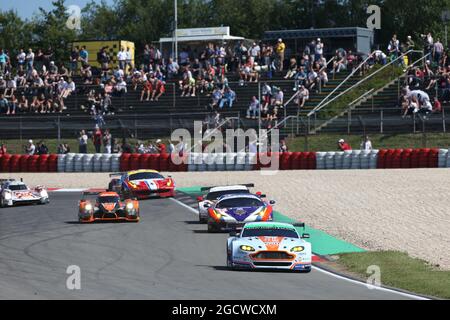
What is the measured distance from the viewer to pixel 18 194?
37.4 metres

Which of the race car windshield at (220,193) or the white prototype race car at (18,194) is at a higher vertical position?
the race car windshield at (220,193)

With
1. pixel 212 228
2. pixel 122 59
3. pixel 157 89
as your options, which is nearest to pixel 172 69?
pixel 157 89

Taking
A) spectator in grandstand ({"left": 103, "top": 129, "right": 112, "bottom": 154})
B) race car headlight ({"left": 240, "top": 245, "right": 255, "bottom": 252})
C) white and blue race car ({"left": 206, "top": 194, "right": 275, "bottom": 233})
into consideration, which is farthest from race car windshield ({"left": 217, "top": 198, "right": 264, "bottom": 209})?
spectator in grandstand ({"left": 103, "top": 129, "right": 112, "bottom": 154})

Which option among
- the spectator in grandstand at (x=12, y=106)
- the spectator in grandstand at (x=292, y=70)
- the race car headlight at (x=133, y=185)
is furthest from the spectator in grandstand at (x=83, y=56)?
the race car headlight at (x=133, y=185)

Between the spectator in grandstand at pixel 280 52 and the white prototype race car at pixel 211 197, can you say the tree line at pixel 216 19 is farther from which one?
the white prototype race car at pixel 211 197

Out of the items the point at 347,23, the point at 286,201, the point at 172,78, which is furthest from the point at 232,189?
the point at 347,23

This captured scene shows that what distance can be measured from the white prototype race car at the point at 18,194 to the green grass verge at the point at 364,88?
17669 mm

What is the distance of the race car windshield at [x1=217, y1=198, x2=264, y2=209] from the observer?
29.1 m

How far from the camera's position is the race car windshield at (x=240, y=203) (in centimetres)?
2914

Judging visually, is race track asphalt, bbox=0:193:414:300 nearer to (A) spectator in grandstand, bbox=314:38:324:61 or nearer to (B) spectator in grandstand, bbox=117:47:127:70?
(A) spectator in grandstand, bbox=314:38:324:61

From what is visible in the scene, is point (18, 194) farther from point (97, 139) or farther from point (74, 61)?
point (74, 61)
